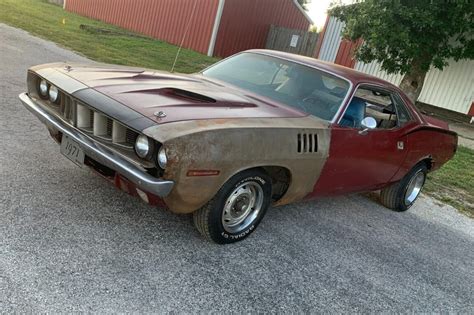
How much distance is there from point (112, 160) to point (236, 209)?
106cm

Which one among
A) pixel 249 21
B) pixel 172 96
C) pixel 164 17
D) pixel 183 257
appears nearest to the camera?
pixel 183 257

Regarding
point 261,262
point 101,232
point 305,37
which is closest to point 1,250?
point 101,232

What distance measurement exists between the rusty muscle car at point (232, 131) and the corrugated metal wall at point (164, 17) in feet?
45.4

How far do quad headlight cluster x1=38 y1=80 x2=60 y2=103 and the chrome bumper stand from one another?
0.69ft

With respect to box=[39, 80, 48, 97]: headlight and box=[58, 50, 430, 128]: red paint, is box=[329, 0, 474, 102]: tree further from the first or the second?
box=[39, 80, 48, 97]: headlight

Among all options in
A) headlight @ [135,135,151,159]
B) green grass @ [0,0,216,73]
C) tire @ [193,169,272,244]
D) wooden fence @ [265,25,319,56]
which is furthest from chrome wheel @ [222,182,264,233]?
wooden fence @ [265,25,319,56]

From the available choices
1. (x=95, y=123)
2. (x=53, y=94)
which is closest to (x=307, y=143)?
(x=95, y=123)

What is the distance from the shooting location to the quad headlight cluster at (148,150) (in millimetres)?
2871

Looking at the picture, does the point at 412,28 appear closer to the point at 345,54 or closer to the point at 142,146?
the point at 345,54

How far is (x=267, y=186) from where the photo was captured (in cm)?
359

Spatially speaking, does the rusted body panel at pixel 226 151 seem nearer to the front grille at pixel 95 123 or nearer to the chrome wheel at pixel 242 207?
the chrome wheel at pixel 242 207

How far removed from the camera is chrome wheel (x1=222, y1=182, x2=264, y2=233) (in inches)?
136

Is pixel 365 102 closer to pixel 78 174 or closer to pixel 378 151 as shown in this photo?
pixel 378 151

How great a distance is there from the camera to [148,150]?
2961mm
